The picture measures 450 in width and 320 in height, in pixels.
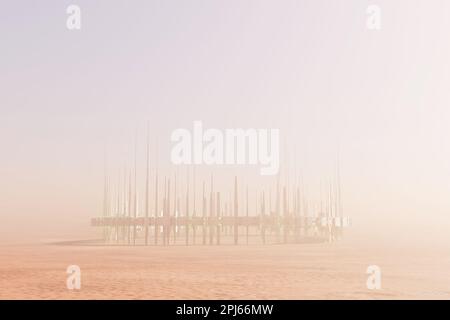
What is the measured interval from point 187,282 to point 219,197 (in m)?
16.8

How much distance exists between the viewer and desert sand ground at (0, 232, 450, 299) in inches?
504

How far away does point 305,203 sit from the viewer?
3850cm

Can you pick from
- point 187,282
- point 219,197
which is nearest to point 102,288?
point 187,282

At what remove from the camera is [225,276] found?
1608cm

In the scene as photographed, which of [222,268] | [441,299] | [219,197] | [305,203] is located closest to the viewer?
[441,299]

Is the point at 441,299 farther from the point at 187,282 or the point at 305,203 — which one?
the point at 305,203

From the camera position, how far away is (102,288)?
13703 mm

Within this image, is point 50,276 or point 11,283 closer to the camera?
point 11,283

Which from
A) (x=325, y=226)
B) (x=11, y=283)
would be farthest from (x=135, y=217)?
(x=11, y=283)

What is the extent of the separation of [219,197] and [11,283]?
17.7 meters

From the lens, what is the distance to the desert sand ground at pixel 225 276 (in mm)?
12805

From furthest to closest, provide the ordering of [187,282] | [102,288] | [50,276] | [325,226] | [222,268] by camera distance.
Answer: [325,226], [222,268], [50,276], [187,282], [102,288]
